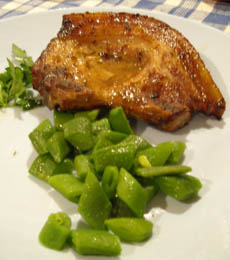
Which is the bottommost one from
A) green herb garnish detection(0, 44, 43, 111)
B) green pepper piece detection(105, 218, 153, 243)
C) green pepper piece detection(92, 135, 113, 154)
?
green pepper piece detection(105, 218, 153, 243)

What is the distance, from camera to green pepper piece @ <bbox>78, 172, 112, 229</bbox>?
2.21 meters

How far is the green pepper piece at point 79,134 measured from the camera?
2.65m

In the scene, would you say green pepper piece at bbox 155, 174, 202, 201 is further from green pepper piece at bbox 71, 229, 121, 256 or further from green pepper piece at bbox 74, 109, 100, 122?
green pepper piece at bbox 74, 109, 100, 122

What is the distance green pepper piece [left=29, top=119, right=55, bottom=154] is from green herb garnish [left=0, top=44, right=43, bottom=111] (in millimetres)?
473

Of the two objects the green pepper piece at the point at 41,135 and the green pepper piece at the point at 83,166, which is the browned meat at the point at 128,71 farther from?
the green pepper piece at the point at 83,166

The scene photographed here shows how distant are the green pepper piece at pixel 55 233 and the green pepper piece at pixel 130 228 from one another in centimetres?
28

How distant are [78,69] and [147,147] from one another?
0.98 m

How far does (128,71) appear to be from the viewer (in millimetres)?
3104

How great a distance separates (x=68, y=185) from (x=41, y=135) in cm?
61

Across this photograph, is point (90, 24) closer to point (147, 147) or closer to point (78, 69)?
point (78, 69)

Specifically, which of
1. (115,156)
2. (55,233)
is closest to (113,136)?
(115,156)

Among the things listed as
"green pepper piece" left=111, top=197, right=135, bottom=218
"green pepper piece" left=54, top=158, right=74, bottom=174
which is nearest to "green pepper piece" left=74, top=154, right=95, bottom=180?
"green pepper piece" left=54, top=158, right=74, bottom=174

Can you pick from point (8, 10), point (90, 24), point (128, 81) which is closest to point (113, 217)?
point (128, 81)

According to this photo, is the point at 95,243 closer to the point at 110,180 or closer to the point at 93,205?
the point at 93,205
